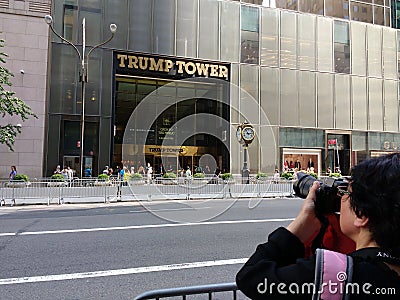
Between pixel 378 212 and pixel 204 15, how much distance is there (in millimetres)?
27757

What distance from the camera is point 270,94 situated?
91.5 feet

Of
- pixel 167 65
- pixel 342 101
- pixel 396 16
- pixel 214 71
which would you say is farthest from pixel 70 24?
pixel 396 16

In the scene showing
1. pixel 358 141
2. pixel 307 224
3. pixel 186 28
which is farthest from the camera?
pixel 358 141

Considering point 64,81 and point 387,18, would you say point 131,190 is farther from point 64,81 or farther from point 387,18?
point 387,18

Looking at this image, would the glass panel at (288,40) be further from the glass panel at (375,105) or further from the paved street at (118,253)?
the paved street at (118,253)

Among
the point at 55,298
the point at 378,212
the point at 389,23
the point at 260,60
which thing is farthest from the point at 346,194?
the point at 389,23

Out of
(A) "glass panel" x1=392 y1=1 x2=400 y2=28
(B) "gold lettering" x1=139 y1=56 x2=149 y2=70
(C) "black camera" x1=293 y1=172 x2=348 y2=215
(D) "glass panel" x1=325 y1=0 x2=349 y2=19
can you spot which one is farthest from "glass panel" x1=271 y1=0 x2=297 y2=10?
(C) "black camera" x1=293 y1=172 x2=348 y2=215

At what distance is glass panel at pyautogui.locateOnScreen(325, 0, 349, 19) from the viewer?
30.7 m

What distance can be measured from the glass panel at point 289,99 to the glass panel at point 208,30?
6.14m

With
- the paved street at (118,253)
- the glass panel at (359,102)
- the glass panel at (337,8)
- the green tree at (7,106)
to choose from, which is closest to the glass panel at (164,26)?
the green tree at (7,106)

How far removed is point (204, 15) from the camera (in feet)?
87.7

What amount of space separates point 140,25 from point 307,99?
1457cm

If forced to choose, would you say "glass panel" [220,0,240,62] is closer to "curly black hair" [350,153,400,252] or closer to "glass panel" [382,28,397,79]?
"glass panel" [382,28,397,79]

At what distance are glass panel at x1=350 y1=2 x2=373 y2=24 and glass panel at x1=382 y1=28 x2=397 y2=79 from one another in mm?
1921
